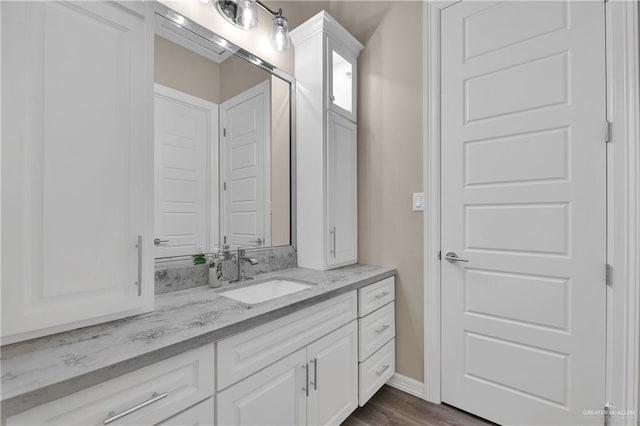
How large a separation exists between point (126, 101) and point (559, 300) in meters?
2.11

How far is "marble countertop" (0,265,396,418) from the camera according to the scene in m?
0.66

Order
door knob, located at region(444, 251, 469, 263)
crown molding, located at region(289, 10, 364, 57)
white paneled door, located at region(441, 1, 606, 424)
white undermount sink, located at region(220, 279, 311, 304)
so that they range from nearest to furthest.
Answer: white paneled door, located at region(441, 1, 606, 424) < white undermount sink, located at region(220, 279, 311, 304) < door knob, located at region(444, 251, 469, 263) < crown molding, located at region(289, 10, 364, 57)

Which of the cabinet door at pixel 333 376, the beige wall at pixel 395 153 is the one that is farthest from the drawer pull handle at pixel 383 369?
the cabinet door at pixel 333 376

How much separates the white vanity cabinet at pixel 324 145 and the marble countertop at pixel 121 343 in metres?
0.65

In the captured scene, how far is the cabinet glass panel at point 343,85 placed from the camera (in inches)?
84.4

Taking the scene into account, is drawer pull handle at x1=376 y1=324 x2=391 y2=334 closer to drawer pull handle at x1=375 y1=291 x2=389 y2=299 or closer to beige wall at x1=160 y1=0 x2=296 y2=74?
drawer pull handle at x1=375 y1=291 x2=389 y2=299

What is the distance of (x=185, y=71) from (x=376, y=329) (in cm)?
181

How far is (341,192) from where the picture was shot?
205 cm

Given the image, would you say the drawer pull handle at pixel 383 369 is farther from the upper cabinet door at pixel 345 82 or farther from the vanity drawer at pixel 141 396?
the upper cabinet door at pixel 345 82

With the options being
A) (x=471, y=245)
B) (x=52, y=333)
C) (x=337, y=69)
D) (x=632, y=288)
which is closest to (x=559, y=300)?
(x=632, y=288)

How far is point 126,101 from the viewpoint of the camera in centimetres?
103

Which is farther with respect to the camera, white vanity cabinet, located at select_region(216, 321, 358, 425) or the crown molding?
the crown molding

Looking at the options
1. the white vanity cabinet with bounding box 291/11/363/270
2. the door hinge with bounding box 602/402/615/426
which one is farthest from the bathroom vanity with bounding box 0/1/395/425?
the door hinge with bounding box 602/402/615/426

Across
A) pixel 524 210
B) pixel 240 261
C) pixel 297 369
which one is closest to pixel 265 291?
pixel 240 261
